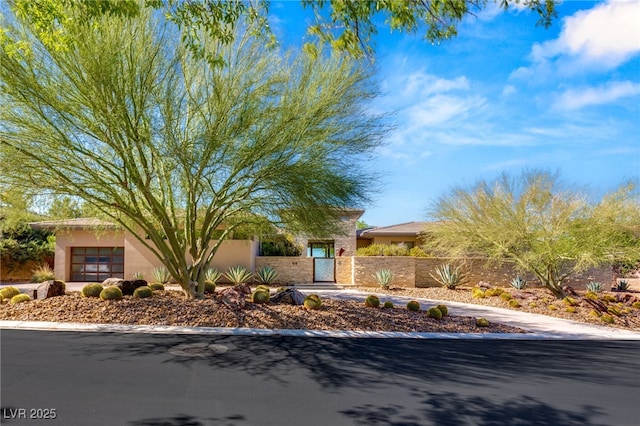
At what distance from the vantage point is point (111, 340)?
26.1ft

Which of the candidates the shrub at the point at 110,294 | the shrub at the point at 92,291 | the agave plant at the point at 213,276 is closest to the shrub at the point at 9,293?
the shrub at the point at 92,291

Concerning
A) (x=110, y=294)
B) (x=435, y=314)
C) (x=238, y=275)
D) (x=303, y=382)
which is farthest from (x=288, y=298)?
(x=238, y=275)

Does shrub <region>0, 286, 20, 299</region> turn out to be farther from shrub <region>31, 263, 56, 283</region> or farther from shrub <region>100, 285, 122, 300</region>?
shrub <region>31, 263, 56, 283</region>

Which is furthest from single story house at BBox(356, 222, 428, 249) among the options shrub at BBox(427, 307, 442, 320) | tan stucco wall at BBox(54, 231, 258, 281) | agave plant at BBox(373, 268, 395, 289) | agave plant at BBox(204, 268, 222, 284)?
shrub at BBox(427, 307, 442, 320)

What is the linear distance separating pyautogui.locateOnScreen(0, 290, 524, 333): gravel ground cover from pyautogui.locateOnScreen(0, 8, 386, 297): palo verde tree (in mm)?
2203

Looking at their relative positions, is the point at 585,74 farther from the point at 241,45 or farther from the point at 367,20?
the point at 241,45

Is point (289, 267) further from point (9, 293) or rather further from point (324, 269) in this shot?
point (9, 293)

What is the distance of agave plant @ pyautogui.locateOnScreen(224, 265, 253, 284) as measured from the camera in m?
18.4

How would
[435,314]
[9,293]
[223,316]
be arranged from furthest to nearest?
[9,293]
[435,314]
[223,316]

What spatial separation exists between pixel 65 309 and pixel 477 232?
13864 mm

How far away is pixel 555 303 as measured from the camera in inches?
561

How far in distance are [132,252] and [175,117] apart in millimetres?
12196

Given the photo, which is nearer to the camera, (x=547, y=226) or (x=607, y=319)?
(x=607, y=319)

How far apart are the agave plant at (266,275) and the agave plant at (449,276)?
7449mm
